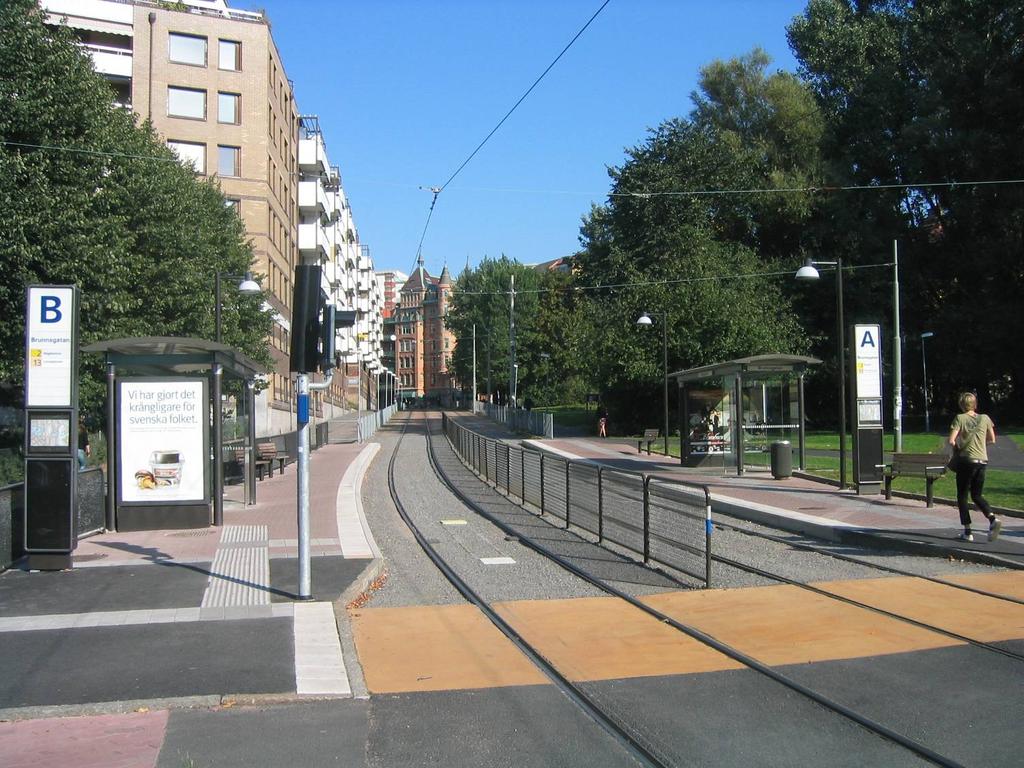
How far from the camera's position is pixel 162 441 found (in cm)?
1509

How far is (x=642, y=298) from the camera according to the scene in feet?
154

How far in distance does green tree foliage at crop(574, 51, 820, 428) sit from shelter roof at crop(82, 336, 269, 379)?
99.5 ft

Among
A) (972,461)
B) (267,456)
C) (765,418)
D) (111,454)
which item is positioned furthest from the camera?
(267,456)

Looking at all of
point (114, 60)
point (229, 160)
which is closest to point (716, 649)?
point (229, 160)

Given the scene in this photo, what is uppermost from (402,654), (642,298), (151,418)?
(642,298)

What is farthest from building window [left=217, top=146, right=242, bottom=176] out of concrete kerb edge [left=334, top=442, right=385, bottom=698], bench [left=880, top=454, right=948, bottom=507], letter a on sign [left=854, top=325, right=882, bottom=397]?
bench [left=880, top=454, right=948, bottom=507]

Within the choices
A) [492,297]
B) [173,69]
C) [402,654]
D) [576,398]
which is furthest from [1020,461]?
[492,297]

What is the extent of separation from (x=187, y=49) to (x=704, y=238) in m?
28.1

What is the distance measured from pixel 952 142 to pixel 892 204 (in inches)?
240

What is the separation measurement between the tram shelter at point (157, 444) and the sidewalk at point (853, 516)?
9.22 metres

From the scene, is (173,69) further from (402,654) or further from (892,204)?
(402,654)

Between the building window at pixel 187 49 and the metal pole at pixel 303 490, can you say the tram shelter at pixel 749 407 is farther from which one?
the building window at pixel 187 49

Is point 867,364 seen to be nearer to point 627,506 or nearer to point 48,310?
point 627,506

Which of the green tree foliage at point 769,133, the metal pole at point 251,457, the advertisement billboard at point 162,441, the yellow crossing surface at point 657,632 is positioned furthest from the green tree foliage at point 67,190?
the green tree foliage at point 769,133
